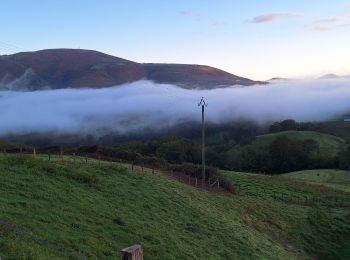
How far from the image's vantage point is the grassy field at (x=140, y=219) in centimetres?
2156

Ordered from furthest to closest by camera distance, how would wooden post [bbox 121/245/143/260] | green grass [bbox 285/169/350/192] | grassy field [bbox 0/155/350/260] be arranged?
1. green grass [bbox 285/169/350/192]
2. grassy field [bbox 0/155/350/260]
3. wooden post [bbox 121/245/143/260]

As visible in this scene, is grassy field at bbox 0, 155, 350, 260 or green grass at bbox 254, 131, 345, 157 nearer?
grassy field at bbox 0, 155, 350, 260

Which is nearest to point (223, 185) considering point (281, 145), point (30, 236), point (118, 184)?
point (118, 184)

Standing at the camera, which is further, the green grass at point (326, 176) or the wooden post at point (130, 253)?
the green grass at point (326, 176)

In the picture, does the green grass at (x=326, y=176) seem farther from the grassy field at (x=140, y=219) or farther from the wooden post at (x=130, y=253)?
the wooden post at (x=130, y=253)

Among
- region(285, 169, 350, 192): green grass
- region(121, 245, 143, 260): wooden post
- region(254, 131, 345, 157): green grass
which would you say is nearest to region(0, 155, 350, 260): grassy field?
region(121, 245, 143, 260): wooden post

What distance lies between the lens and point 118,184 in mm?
38594

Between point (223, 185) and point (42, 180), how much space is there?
27.9 metres

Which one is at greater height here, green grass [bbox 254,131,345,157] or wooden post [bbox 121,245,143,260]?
wooden post [bbox 121,245,143,260]

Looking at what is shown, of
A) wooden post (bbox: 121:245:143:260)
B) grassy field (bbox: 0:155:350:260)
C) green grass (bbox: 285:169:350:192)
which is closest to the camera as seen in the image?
wooden post (bbox: 121:245:143:260)

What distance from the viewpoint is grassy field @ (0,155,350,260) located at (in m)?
21.6

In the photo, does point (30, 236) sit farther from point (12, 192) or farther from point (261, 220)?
point (261, 220)

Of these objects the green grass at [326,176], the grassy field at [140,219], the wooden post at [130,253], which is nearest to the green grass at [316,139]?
the green grass at [326,176]

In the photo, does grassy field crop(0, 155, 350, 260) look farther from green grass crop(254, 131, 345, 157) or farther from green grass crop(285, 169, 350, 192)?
green grass crop(254, 131, 345, 157)
